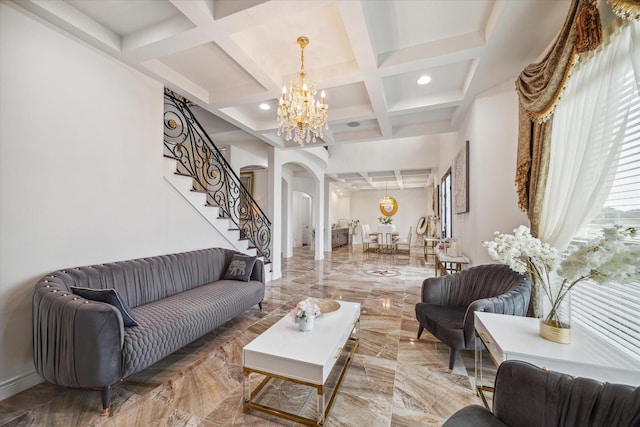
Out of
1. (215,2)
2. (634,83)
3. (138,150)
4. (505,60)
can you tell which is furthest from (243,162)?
(634,83)

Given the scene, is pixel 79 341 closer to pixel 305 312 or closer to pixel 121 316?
pixel 121 316

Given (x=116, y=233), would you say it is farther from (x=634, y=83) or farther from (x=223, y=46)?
(x=634, y=83)

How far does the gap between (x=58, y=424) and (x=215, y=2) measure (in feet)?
10.7

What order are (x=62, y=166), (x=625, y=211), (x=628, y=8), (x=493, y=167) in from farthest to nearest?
1. (x=493, y=167)
2. (x=62, y=166)
3. (x=625, y=211)
4. (x=628, y=8)

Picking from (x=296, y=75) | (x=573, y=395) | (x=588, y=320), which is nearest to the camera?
(x=573, y=395)

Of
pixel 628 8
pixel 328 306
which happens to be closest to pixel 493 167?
pixel 628 8

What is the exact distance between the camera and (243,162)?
21.3 feet

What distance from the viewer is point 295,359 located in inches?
61.9

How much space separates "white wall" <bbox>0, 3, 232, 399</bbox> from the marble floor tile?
2.18 ft

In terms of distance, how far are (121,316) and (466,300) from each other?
3.15 meters

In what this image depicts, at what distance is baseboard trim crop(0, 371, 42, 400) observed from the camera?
191 centimetres

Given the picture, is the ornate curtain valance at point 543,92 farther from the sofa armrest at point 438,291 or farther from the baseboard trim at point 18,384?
the baseboard trim at point 18,384

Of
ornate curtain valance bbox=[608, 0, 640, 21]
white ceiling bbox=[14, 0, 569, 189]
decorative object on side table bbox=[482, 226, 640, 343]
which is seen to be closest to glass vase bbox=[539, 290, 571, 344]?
decorative object on side table bbox=[482, 226, 640, 343]

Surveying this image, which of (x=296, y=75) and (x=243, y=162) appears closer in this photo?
(x=296, y=75)
